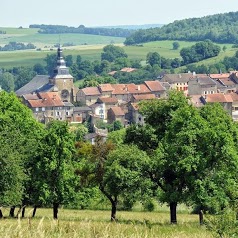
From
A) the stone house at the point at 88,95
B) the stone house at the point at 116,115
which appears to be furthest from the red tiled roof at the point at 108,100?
the stone house at the point at 116,115

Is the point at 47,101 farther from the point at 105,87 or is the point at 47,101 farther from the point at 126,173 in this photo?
the point at 126,173

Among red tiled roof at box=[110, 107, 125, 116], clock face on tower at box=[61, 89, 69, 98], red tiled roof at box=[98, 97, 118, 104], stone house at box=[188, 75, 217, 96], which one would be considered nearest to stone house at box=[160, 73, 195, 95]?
stone house at box=[188, 75, 217, 96]

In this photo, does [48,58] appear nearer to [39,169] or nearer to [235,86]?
[235,86]

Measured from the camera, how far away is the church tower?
127 metres

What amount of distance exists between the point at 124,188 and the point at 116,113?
267 feet

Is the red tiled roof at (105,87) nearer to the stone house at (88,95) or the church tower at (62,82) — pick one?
the stone house at (88,95)

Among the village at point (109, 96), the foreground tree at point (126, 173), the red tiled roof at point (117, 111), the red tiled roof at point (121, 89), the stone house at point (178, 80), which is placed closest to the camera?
the foreground tree at point (126, 173)

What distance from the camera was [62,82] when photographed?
129 meters

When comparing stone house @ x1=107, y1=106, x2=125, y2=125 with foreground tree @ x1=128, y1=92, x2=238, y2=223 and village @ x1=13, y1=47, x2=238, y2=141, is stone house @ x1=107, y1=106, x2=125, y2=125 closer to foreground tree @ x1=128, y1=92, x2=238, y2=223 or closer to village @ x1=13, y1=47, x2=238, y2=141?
village @ x1=13, y1=47, x2=238, y2=141

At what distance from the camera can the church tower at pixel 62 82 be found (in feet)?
416

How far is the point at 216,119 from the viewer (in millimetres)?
29562

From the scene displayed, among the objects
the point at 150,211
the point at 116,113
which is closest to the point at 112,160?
the point at 150,211

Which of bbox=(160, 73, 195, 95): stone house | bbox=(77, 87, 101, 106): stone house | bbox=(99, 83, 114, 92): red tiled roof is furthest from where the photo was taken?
bbox=(160, 73, 195, 95): stone house

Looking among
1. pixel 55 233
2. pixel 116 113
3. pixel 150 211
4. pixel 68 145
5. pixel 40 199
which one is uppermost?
pixel 55 233
